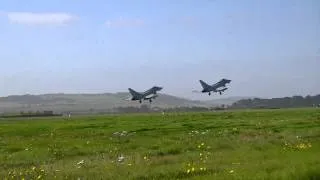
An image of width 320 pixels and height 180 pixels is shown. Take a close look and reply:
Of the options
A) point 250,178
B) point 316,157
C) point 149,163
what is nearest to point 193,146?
point 149,163

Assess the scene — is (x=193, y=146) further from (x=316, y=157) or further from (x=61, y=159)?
(x=316, y=157)

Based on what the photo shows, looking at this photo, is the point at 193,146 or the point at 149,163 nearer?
the point at 149,163

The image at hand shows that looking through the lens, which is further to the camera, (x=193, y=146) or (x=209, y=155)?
(x=193, y=146)

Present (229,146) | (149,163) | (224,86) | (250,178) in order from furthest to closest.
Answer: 1. (224,86)
2. (229,146)
3. (149,163)
4. (250,178)

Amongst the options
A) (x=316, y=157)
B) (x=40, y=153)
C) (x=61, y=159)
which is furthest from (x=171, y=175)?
(x=40, y=153)

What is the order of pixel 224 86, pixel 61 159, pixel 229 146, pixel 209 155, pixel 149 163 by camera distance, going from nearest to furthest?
1. pixel 149 163
2. pixel 209 155
3. pixel 61 159
4. pixel 229 146
5. pixel 224 86

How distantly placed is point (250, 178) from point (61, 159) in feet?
52.1

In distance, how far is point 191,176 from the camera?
21375 millimetres

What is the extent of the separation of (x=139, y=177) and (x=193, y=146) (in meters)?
13.5

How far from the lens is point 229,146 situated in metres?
34.4

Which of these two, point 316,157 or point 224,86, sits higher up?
point 224,86

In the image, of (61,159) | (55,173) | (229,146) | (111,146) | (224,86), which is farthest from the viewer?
(224,86)

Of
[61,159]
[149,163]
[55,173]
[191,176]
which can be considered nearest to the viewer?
[191,176]

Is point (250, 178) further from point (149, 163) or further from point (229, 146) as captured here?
point (229, 146)
